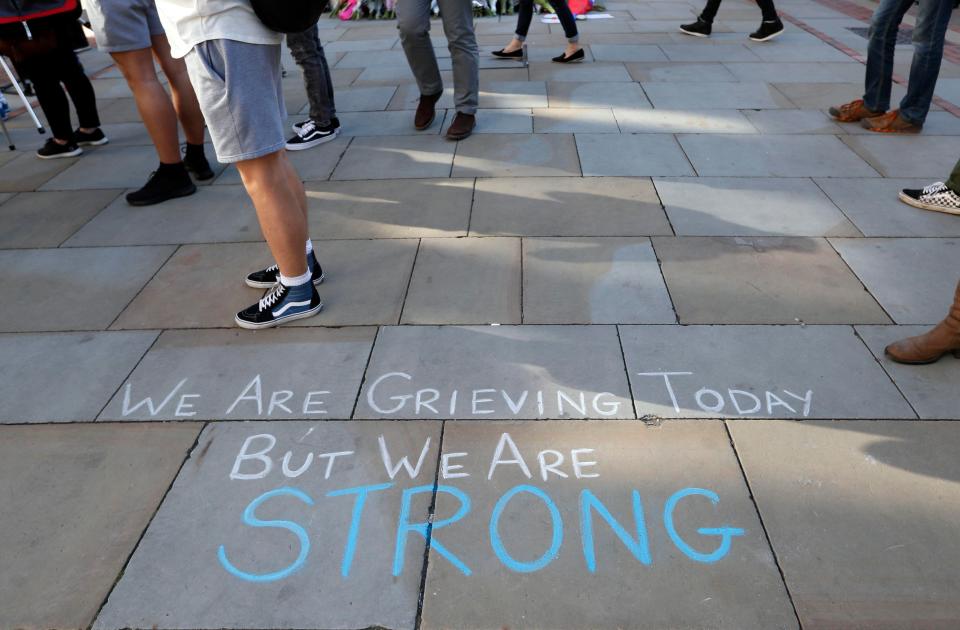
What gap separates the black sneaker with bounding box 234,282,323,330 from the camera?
9.62 feet

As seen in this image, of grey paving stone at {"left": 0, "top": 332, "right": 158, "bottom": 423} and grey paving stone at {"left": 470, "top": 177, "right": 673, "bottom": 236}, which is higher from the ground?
grey paving stone at {"left": 0, "top": 332, "right": 158, "bottom": 423}

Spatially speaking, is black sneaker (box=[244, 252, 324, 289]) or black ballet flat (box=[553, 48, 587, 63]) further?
black ballet flat (box=[553, 48, 587, 63])

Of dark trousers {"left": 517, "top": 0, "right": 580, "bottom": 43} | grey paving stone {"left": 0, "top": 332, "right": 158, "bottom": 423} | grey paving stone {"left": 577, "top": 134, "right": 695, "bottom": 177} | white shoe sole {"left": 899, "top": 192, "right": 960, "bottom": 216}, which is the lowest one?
white shoe sole {"left": 899, "top": 192, "right": 960, "bottom": 216}

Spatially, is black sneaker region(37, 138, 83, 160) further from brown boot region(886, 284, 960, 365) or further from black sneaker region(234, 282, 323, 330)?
brown boot region(886, 284, 960, 365)

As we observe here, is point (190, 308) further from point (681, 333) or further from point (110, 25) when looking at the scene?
point (681, 333)

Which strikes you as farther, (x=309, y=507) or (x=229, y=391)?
(x=229, y=391)

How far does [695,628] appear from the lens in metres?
1.71

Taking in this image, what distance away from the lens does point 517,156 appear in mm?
4633

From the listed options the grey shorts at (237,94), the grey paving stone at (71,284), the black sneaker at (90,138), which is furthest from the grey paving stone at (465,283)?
the black sneaker at (90,138)

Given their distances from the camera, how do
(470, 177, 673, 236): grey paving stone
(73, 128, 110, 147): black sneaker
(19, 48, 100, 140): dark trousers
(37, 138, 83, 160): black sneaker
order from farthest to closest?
(73, 128, 110, 147): black sneaker, (37, 138, 83, 160): black sneaker, (19, 48, 100, 140): dark trousers, (470, 177, 673, 236): grey paving stone

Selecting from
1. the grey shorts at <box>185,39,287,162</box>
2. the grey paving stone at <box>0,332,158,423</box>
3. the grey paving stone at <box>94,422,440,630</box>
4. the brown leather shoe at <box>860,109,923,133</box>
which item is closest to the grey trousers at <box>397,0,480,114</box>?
the grey shorts at <box>185,39,287,162</box>

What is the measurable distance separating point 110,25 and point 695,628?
4.13 meters

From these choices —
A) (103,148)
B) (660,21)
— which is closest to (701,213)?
(103,148)

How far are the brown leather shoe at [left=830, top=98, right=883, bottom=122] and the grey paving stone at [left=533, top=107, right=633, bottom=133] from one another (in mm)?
1725
